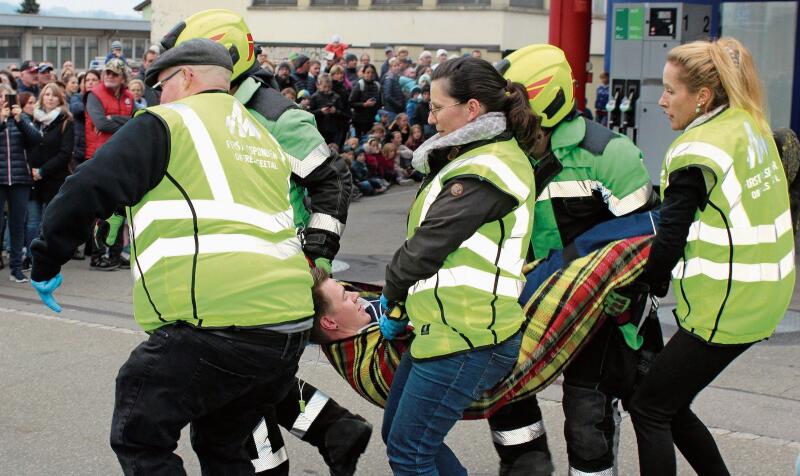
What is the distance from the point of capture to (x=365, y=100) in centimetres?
1869

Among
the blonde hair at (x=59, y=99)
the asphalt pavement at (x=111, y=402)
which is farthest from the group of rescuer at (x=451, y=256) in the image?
the blonde hair at (x=59, y=99)

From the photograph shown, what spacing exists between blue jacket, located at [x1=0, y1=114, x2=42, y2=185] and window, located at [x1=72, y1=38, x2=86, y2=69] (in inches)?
1668

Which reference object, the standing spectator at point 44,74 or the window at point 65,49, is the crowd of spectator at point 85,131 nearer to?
the standing spectator at point 44,74

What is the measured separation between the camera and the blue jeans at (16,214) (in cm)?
1068

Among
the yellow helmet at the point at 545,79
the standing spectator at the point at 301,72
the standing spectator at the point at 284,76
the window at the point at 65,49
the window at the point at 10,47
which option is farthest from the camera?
the window at the point at 65,49

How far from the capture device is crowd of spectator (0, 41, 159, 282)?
10.7 metres

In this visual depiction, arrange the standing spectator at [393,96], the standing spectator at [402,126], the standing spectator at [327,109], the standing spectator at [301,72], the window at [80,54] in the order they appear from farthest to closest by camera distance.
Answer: the window at [80,54] < the standing spectator at [393,96] < the standing spectator at [402,126] < the standing spectator at [301,72] < the standing spectator at [327,109]

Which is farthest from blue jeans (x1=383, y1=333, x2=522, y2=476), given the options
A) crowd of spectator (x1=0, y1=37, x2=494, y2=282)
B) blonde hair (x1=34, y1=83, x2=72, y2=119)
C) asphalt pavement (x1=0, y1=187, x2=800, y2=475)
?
blonde hair (x1=34, y1=83, x2=72, y2=119)

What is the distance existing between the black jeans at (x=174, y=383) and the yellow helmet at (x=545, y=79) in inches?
59.9

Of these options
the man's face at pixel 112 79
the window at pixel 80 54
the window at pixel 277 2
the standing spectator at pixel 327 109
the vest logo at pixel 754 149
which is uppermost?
the window at pixel 277 2

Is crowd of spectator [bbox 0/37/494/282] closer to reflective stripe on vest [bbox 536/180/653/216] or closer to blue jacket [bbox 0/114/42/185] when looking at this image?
blue jacket [bbox 0/114/42/185]

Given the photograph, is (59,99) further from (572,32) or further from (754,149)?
(754,149)

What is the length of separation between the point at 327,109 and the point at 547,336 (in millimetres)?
13082

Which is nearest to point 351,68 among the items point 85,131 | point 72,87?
point 72,87
